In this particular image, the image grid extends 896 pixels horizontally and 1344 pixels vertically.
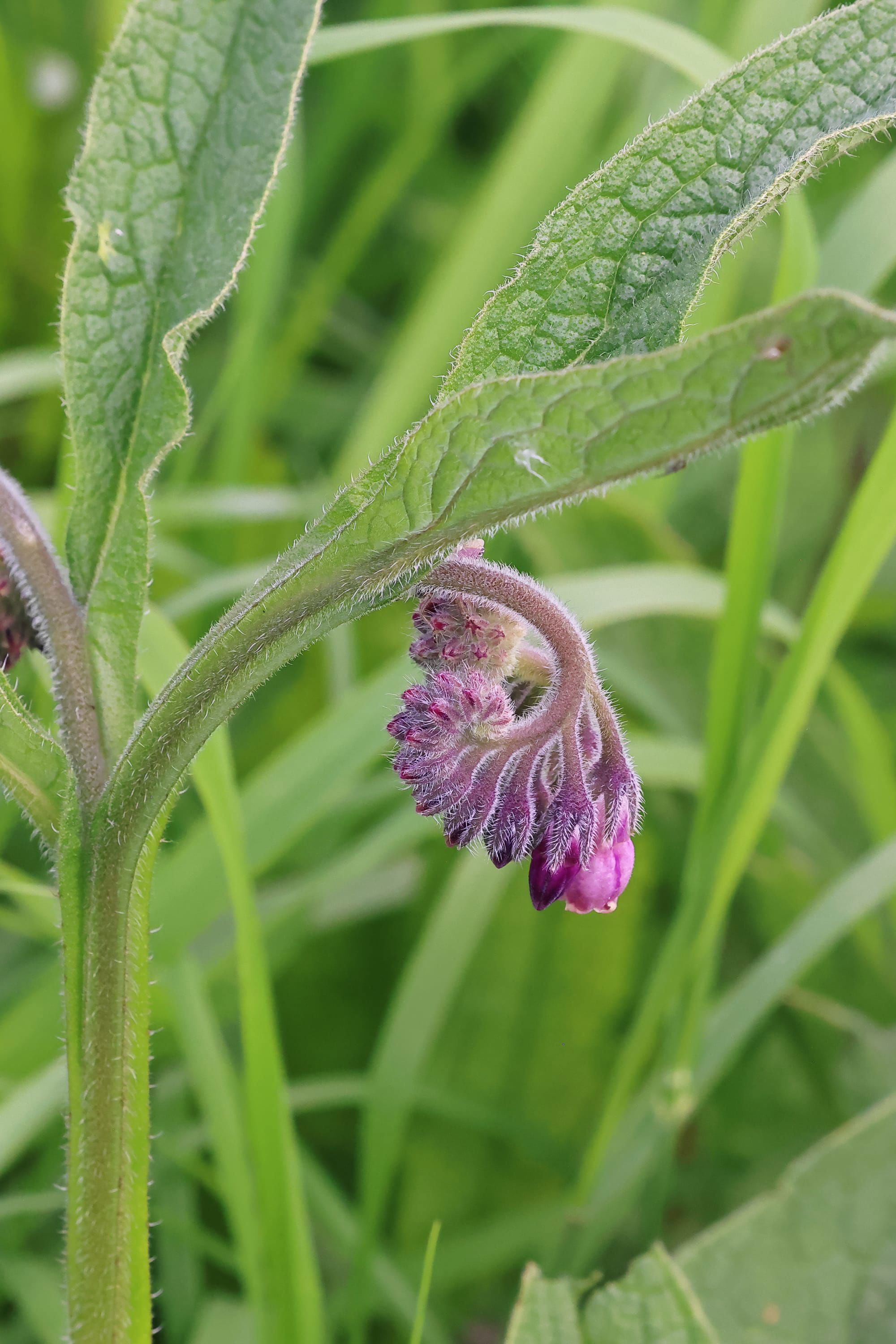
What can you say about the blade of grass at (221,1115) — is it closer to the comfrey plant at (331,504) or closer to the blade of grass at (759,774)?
the blade of grass at (759,774)

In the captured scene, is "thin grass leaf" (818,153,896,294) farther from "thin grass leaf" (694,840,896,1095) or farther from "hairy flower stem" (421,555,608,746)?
"hairy flower stem" (421,555,608,746)

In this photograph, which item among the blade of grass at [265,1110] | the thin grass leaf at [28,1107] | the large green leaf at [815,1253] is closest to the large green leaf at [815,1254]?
the large green leaf at [815,1253]

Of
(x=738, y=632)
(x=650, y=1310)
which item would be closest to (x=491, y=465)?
(x=650, y=1310)

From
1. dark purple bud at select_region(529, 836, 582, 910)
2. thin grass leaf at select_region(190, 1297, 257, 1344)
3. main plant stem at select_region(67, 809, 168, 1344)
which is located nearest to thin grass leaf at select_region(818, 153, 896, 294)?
dark purple bud at select_region(529, 836, 582, 910)

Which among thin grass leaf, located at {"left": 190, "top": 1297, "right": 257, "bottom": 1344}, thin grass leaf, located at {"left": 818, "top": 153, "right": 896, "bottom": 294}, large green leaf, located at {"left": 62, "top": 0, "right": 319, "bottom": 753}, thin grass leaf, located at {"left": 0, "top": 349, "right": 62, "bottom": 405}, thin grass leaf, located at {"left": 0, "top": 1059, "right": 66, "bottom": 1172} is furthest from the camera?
thin grass leaf, located at {"left": 0, "top": 349, "right": 62, "bottom": 405}

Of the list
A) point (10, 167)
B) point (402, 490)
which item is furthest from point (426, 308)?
point (402, 490)

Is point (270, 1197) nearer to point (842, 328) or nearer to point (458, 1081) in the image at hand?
point (458, 1081)
